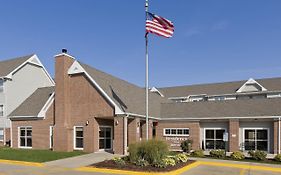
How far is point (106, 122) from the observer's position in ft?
88.2

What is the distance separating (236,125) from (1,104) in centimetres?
2538

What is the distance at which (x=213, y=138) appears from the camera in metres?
28.2

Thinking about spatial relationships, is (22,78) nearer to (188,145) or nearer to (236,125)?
(188,145)

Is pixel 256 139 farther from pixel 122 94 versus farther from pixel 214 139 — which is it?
pixel 122 94

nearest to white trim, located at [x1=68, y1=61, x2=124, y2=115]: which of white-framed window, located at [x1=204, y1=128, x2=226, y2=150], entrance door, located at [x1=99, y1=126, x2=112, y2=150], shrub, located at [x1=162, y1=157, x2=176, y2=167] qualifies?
entrance door, located at [x1=99, y1=126, x2=112, y2=150]

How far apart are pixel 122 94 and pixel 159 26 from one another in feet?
29.6

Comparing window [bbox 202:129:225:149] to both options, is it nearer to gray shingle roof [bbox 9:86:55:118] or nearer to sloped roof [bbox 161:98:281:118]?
sloped roof [bbox 161:98:281:118]

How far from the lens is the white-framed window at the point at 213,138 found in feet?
91.5

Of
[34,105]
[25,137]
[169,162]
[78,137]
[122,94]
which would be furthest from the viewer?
[34,105]

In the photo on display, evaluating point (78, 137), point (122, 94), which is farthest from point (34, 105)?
point (122, 94)

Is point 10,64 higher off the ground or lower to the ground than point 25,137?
higher

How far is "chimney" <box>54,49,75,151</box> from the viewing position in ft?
84.0

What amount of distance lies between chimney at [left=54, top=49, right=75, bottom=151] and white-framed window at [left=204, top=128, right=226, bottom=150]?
40.9 ft

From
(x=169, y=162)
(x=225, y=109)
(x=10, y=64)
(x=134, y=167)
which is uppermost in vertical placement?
(x=10, y=64)
